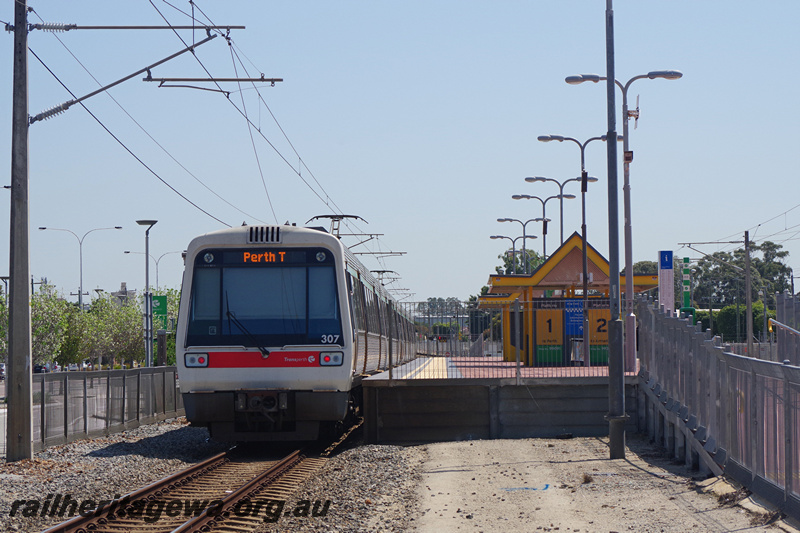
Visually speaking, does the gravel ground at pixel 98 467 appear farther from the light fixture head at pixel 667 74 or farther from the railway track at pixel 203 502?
the light fixture head at pixel 667 74

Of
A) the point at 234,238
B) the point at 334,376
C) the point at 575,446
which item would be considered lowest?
the point at 575,446

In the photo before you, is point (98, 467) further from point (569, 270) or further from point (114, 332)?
point (114, 332)

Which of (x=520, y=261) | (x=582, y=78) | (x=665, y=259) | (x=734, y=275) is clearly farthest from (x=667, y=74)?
(x=734, y=275)

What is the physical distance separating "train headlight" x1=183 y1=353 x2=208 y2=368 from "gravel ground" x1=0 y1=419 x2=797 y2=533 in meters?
1.49

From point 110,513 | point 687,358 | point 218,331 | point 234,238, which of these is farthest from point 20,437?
point 687,358

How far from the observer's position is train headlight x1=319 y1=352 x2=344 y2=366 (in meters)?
15.7

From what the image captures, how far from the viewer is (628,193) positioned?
23656mm

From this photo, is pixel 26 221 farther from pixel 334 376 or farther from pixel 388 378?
pixel 388 378

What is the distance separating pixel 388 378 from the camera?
18.9 meters

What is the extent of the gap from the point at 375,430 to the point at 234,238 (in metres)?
5.17

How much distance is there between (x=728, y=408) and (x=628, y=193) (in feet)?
43.7

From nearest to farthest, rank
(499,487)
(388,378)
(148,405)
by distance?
(499,487)
(388,378)
(148,405)

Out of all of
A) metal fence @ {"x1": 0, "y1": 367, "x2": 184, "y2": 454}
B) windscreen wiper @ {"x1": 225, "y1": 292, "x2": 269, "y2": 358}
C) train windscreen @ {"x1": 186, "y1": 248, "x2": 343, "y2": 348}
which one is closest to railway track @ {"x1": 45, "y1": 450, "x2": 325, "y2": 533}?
windscreen wiper @ {"x1": 225, "y1": 292, "x2": 269, "y2": 358}

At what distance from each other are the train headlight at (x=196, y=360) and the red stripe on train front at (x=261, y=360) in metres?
0.08
